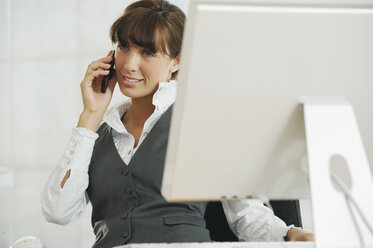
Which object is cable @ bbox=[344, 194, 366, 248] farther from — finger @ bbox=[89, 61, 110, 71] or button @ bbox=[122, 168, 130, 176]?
finger @ bbox=[89, 61, 110, 71]

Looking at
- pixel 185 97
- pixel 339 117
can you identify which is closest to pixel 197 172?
pixel 185 97

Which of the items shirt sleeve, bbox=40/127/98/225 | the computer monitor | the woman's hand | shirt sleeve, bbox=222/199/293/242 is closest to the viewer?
the computer monitor

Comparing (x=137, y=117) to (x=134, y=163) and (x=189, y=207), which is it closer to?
(x=134, y=163)

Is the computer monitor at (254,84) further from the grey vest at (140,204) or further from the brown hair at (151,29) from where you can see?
the brown hair at (151,29)

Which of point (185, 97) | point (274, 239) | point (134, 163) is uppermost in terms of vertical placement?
point (185, 97)

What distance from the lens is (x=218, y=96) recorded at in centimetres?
76

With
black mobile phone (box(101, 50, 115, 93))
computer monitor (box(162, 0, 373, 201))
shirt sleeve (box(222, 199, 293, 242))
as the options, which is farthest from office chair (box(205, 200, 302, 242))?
computer monitor (box(162, 0, 373, 201))

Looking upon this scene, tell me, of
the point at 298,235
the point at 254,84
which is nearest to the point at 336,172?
the point at 254,84

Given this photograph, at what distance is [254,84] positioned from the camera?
77 centimetres

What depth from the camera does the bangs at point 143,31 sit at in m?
1.44

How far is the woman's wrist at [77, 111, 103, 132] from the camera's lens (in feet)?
4.85

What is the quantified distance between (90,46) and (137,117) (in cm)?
128

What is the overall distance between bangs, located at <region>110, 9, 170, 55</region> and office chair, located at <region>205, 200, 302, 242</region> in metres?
Result: 0.47

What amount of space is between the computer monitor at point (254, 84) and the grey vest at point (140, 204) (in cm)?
51
